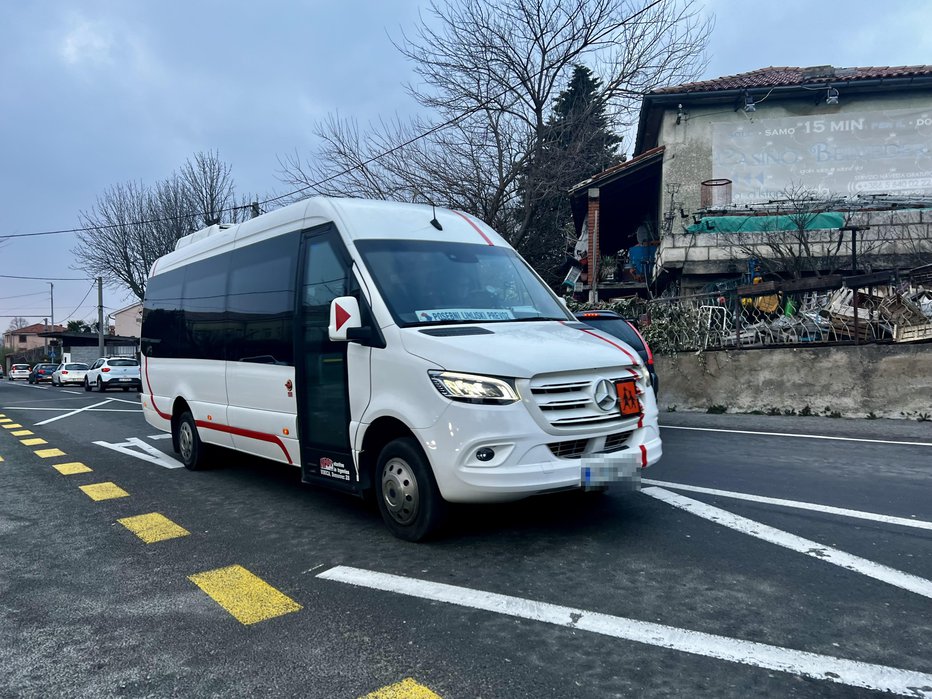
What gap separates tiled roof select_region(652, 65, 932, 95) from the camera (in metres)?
17.0

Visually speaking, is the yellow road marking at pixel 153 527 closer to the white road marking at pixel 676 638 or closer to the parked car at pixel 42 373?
the white road marking at pixel 676 638

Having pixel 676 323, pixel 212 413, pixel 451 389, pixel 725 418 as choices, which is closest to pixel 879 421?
pixel 725 418

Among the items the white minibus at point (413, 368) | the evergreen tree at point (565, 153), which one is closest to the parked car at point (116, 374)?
the evergreen tree at point (565, 153)

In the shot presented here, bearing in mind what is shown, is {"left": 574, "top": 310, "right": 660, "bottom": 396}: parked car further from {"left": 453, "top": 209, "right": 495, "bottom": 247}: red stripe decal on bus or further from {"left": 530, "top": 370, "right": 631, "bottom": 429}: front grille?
{"left": 530, "top": 370, "right": 631, "bottom": 429}: front grille

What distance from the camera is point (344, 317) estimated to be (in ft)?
14.6

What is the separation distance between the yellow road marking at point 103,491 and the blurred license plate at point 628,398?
4.74 metres

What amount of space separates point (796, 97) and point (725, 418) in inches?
459

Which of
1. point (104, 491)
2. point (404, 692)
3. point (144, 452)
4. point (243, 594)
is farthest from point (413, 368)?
point (144, 452)

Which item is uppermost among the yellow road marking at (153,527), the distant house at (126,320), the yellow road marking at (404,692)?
the distant house at (126,320)

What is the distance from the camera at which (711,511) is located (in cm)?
488

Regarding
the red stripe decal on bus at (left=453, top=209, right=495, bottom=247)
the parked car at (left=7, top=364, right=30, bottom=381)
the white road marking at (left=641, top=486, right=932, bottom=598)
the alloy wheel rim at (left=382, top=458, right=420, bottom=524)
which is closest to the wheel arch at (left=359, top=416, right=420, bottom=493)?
the alloy wheel rim at (left=382, top=458, right=420, bottom=524)

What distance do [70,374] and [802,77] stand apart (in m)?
34.1

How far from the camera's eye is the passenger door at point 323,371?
474 cm

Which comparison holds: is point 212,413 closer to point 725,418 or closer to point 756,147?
point 725,418
